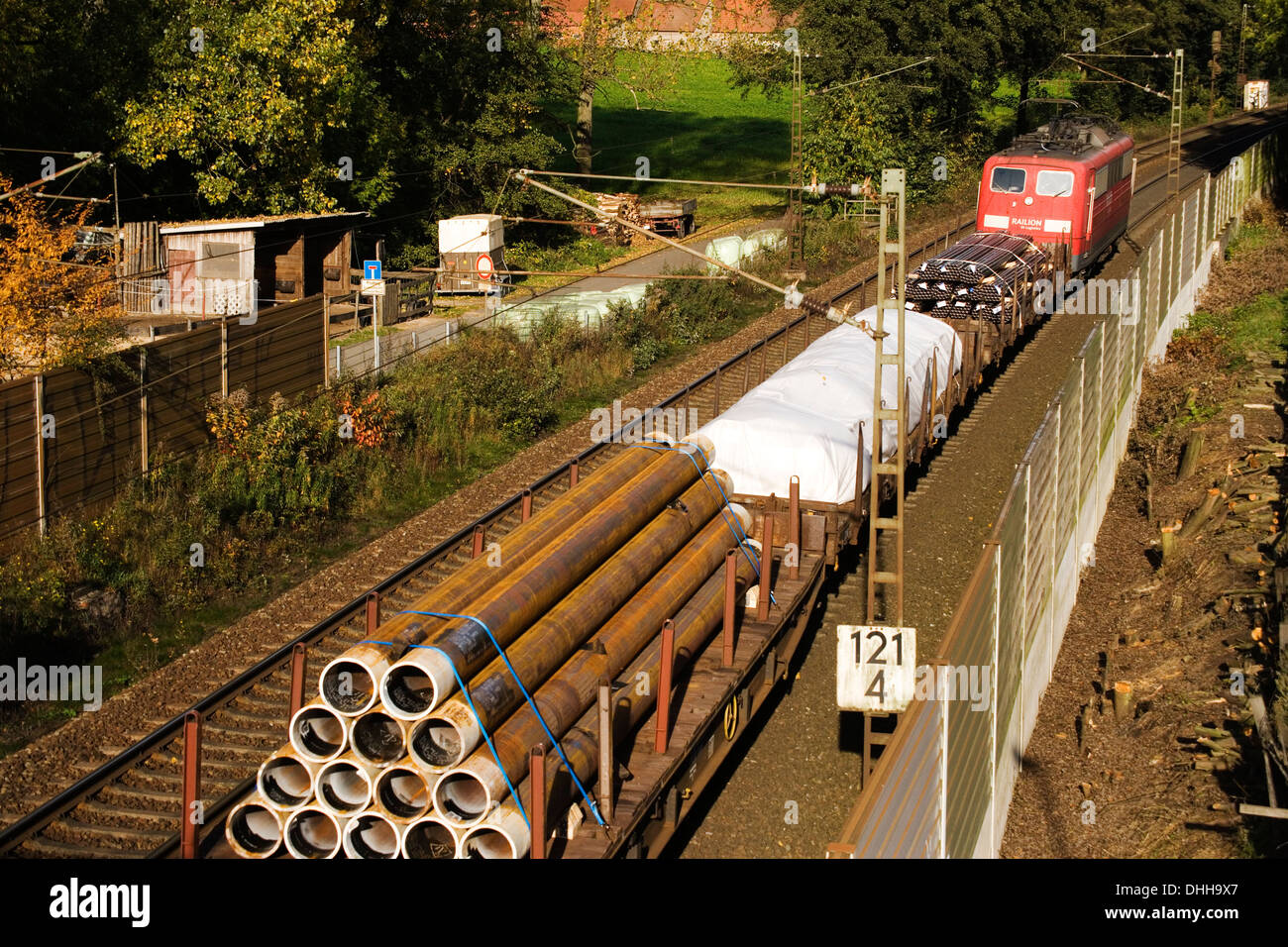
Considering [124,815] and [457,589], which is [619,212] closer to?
[124,815]

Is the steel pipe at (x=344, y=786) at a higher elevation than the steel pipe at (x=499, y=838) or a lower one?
higher

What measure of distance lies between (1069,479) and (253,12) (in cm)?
2332

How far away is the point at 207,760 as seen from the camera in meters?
11.9

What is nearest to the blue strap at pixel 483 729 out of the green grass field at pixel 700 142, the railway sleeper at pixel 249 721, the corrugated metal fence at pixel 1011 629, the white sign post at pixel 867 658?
the white sign post at pixel 867 658

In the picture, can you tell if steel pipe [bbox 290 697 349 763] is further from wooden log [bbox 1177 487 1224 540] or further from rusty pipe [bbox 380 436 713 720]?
wooden log [bbox 1177 487 1224 540]

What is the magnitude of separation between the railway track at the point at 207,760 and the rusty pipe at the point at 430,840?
60.9 inches

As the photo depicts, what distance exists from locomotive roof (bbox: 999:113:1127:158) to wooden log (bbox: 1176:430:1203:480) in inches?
492

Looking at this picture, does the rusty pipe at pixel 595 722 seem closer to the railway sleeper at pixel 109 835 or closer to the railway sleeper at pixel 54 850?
the railway sleeper at pixel 109 835

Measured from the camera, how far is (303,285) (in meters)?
31.9

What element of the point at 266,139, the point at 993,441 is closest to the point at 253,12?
the point at 266,139

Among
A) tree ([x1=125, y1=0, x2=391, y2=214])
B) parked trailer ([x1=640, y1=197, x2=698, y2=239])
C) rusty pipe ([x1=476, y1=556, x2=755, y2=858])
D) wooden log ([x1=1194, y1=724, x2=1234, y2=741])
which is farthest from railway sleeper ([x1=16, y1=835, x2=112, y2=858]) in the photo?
parked trailer ([x1=640, y1=197, x2=698, y2=239])

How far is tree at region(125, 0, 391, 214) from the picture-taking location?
2961 cm

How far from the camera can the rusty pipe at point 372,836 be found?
27.0 ft
